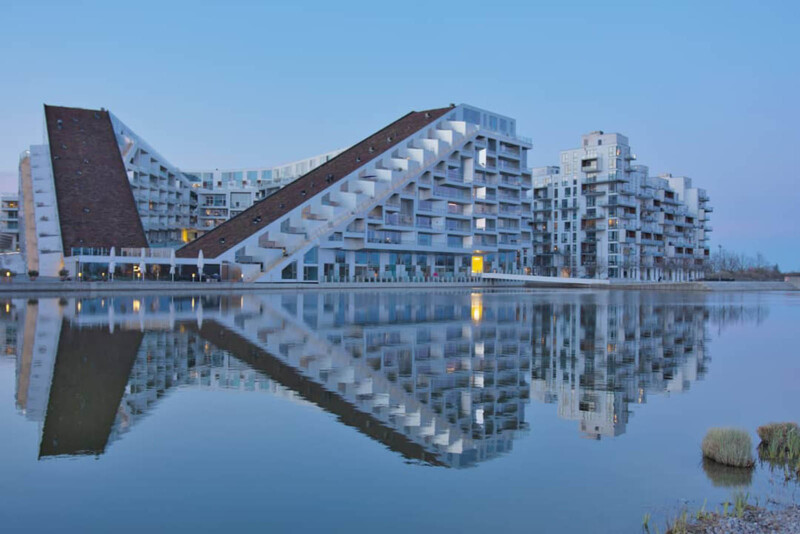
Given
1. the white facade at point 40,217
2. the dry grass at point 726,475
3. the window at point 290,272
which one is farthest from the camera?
the window at point 290,272

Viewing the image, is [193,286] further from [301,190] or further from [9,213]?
[9,213]

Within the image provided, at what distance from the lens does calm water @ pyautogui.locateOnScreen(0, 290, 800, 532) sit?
21.9 ft

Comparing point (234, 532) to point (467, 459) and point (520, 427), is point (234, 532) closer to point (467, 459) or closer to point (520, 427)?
point (467, 459)

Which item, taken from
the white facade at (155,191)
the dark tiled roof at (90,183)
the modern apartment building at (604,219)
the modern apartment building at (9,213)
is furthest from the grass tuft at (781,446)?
the modern apartment building at (9,213)

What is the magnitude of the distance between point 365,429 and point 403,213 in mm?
70958

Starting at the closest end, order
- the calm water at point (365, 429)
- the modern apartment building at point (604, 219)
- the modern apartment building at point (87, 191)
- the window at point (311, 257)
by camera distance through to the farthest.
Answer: the calm water at point (365, 429) < the modern apartment building at point (87, 191) < the window at point (311, 257) < the modern apartment building at point (604, 219)

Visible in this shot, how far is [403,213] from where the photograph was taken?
3159 inches

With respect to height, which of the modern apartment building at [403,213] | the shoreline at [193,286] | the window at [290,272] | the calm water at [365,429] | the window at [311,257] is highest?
the modern apartment building at [403,213]

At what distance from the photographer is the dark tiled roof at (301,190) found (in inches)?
2569

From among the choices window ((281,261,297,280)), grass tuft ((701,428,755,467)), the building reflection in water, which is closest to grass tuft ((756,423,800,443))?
grass tuft ((701,428,755,467))

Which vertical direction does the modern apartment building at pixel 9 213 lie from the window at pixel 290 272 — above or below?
above

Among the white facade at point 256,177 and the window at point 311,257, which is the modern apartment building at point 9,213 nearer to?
the white facade at point 256,177

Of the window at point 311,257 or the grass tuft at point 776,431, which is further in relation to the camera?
the window at point 311,257

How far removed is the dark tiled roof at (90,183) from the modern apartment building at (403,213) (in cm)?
694
